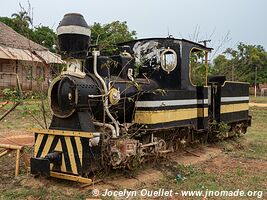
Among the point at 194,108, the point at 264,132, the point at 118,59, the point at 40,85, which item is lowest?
the point at 264,132

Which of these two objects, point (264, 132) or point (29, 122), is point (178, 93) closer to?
point (264, 132)

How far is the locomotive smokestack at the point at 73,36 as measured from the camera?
18.9 ft

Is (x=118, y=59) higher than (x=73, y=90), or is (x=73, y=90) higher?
(x=118, y=59)

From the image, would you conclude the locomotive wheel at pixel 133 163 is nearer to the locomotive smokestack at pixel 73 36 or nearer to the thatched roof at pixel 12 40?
the locomotive smokestack at pixel 73 36

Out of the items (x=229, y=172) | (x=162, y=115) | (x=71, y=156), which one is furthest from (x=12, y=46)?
(x=229, y=172)

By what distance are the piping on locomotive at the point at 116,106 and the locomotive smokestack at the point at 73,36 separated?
0.02 m

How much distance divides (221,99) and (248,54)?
4766cm

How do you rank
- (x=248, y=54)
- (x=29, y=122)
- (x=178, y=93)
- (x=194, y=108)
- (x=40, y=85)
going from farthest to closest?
(x=248, y=54) < (x=29, y=122) < (x=194, y=108) < (x=178, y=93) < (x=40, y=85)

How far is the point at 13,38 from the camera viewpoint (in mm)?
26188

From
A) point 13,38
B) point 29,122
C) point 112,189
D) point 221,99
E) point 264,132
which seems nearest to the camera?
point 112,189

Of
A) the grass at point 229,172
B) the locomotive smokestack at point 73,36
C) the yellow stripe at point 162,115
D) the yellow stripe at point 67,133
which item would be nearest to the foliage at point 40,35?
the locomotive smokestack at point 73,36

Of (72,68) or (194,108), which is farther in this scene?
(194,108)

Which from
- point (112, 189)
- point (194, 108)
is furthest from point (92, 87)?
point (194, 108)

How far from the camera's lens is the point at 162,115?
7.03 meters
